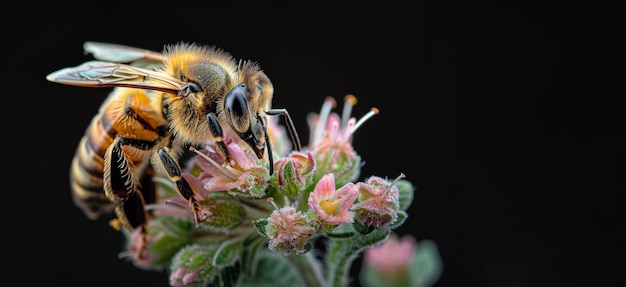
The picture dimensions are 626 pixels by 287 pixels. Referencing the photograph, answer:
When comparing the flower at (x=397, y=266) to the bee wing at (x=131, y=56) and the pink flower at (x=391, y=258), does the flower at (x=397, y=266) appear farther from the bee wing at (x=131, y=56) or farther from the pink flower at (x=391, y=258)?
the bee wing at (x=131, y=56)

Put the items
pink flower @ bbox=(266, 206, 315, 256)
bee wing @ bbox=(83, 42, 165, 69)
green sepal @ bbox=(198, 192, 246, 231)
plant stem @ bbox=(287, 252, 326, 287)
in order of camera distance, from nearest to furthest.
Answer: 1. pink flower @ bbox=(266, 206, 315, 256)
2. green sepal @ bbox=(198, 192, 246, 231)
3. plant stem @ bbox=(287, 252, 326, 287)
4. bee wing @ bbox=(83, 42, 165, 69)

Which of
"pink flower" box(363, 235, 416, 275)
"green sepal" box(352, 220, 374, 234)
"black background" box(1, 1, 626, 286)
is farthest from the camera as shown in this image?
"black background" box(1, 1, 626, 286)

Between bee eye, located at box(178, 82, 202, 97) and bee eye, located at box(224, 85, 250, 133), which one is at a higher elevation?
bee eye, located at box(178, 82, 202, 97)

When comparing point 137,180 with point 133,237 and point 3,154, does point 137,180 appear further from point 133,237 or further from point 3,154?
point 3,154

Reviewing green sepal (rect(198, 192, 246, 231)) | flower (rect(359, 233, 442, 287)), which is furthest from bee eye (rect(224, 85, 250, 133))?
flower (rect(359, 233, 442, 287))

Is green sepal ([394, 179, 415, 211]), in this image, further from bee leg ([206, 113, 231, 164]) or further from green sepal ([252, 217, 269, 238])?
bee leg ([206, 113, 231, 164])

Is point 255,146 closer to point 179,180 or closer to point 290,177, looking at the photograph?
point 290,177

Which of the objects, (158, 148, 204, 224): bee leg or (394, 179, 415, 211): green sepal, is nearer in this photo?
(158, 148, 204, 224): bee leg
